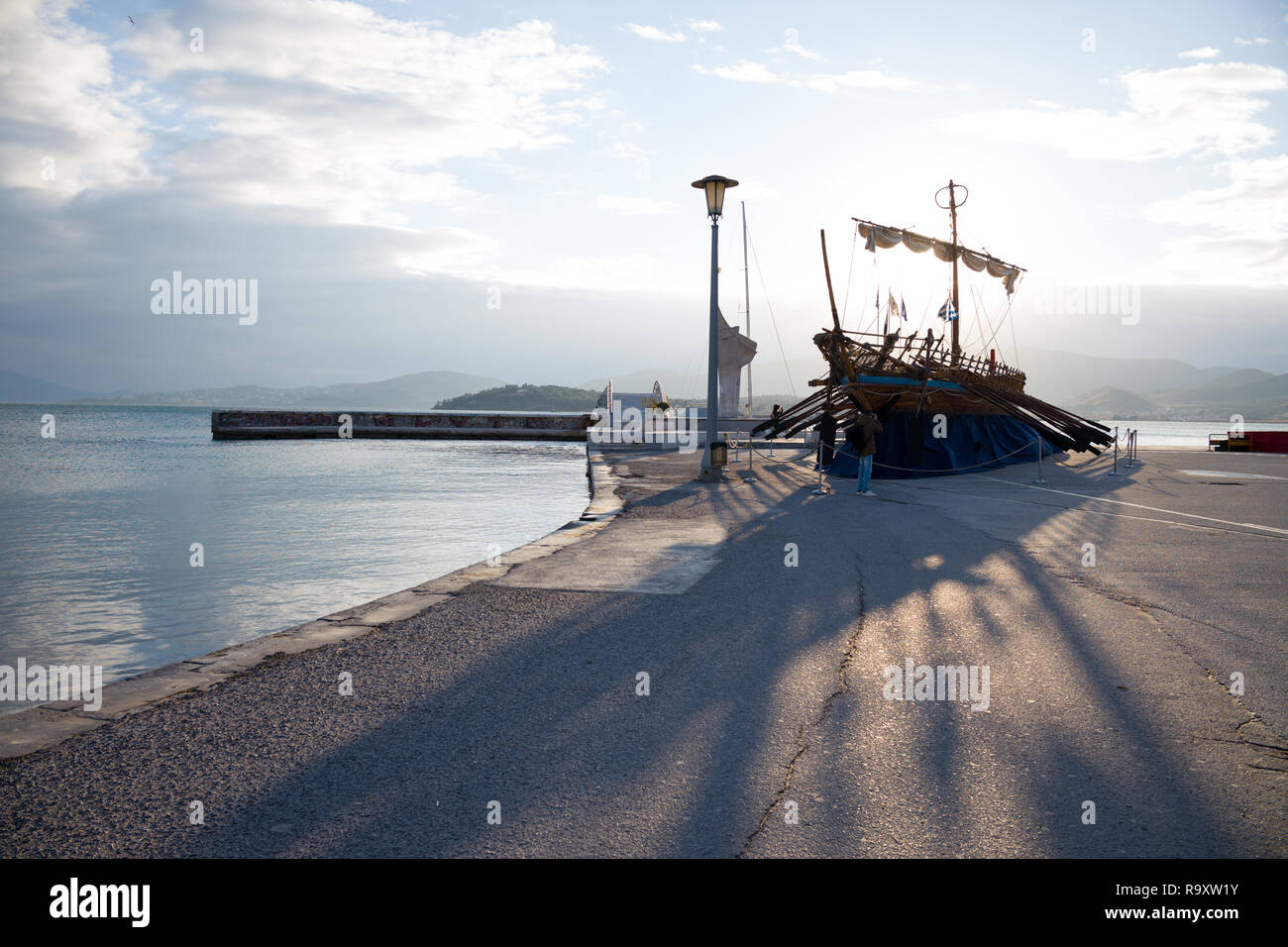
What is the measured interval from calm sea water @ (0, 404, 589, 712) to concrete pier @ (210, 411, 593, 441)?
28.9 m

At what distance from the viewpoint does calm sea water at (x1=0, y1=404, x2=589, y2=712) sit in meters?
7.63

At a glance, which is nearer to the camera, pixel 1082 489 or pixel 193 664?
pixel 193 664

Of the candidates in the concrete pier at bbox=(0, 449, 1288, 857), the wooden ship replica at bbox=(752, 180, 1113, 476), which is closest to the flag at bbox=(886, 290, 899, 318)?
the wooden ship replica at bbox=(752, 180, 1113, 476)

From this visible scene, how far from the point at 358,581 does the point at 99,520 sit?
33.0ft

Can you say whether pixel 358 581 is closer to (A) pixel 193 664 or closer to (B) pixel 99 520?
(A) pixel 193 664

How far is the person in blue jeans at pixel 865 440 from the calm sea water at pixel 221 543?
241 inches

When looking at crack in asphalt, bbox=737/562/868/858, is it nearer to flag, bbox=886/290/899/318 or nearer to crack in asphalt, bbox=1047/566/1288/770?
crack in asphalt, bbox=1047/566/1288/770

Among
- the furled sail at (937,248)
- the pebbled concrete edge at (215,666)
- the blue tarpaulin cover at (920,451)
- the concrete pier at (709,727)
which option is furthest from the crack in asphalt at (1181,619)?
the furled sail at (937,248)

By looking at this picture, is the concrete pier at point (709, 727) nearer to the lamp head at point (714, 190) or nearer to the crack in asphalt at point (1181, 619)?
the crack in asphalt at point (1181, 619)

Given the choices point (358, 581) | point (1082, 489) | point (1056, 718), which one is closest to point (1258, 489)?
point (1082, 489)

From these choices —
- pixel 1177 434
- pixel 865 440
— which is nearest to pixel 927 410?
pixel 865 440

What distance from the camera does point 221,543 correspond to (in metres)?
13.0

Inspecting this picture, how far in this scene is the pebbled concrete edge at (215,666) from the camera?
413 cm
